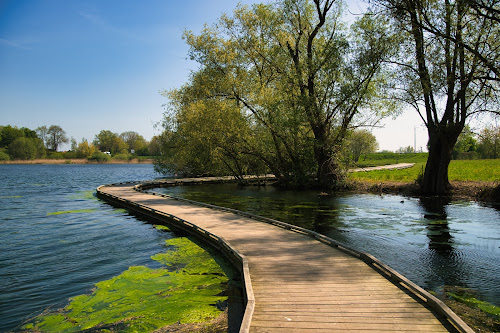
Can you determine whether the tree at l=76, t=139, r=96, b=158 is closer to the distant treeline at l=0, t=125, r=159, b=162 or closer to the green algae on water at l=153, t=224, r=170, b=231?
the distant treeline at l=0, t=125, r=159, b=162

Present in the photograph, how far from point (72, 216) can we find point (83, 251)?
24.3ft

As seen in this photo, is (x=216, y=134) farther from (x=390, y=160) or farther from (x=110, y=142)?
(x=110, y=142)

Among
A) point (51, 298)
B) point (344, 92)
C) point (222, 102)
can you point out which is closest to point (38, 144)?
point (222, 102)

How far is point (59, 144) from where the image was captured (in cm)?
13200

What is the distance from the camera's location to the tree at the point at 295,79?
2347 centimetres

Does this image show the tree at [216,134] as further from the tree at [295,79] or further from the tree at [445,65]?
the tree at [445,65]

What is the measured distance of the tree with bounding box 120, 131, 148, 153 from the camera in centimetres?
14349

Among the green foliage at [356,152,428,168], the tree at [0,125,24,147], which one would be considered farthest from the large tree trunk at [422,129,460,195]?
the tree at [0,125,24,147]

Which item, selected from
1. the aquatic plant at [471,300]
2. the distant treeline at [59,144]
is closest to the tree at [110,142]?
the distant treeline at [59,144]

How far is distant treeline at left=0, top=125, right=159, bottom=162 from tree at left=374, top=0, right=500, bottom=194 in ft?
261

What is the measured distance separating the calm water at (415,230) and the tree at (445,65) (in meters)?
3.64

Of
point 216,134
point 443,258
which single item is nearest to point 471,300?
point 443,258

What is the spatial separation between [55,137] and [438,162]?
13806 cm

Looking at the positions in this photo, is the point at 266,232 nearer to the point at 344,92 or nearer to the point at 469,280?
the point at 469,280
